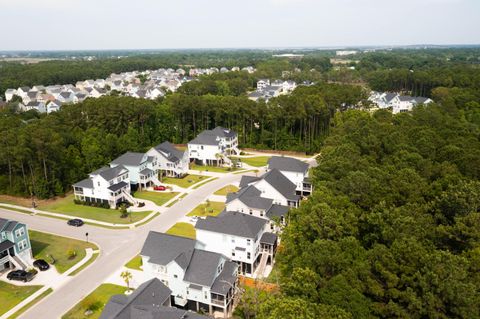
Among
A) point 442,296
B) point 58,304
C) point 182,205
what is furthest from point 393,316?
point 182,205

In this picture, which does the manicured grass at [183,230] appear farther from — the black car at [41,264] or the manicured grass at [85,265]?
the black car at [41,264]

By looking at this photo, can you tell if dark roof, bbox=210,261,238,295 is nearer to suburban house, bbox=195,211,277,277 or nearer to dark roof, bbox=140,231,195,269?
suburban house, bbox=195,211,277,277

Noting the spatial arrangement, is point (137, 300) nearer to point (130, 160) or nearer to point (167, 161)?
point (130, 160)

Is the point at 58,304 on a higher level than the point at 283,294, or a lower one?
lower

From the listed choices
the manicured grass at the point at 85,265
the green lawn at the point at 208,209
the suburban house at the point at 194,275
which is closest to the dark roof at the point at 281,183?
the green lawn at the point at 208,209

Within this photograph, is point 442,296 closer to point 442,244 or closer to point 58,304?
point 442,244

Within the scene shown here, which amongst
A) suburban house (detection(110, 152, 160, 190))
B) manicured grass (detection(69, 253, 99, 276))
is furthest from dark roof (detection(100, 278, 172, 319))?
suburban house (detection(110, 152, 160, 190))
